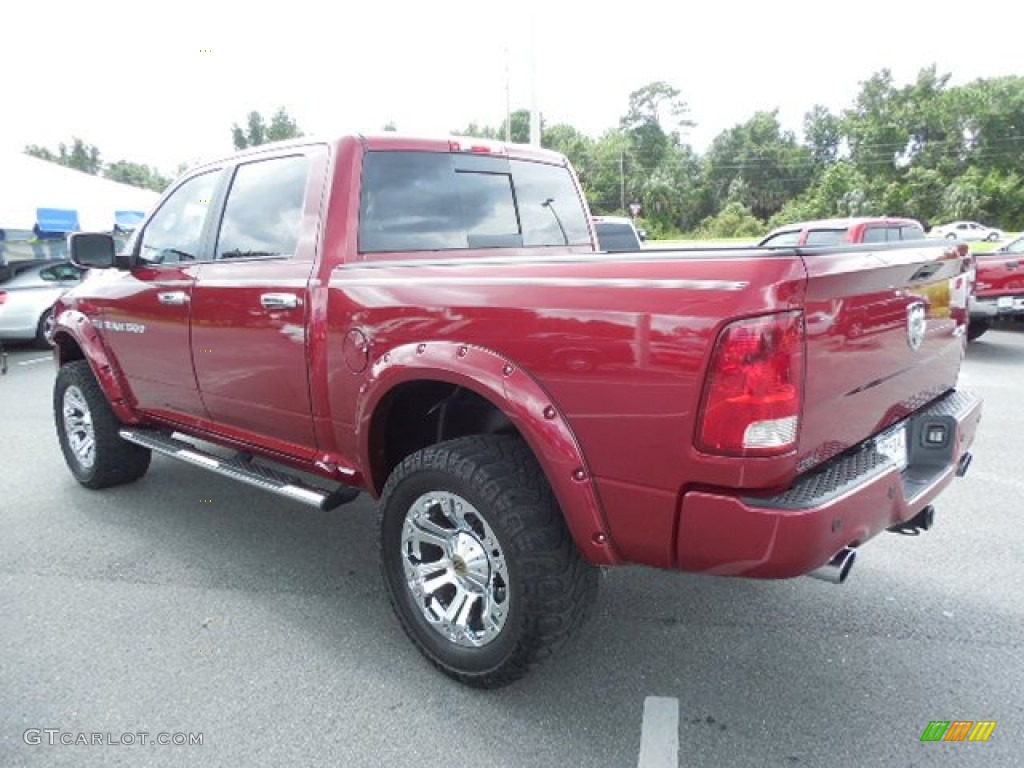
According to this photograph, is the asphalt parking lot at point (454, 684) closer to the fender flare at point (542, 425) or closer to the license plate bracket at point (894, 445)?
the fender flare at point (542, 425)

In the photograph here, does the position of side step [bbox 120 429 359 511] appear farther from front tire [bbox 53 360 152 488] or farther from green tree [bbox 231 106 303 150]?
green tree [bbox 231 106 303 150]

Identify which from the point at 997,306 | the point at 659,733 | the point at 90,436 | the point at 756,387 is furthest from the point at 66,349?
the point at 997,306

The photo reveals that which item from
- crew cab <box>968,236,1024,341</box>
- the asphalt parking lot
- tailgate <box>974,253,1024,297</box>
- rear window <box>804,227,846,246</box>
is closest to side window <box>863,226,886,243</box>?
rear window <box>804,227,846,246</box>

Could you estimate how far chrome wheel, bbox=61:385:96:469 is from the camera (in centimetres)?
463

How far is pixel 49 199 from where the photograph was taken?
15.4 metres

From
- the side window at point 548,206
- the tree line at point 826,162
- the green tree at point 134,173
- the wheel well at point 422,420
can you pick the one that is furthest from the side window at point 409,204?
the green tree at point 134,173

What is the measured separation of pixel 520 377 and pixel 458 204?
1394 millimetres

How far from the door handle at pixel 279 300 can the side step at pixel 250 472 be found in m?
0.76

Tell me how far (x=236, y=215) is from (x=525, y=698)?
2.51m

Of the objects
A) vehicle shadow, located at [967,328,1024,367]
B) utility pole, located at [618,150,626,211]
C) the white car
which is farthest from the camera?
utility pole, located at [618,150,626,211]

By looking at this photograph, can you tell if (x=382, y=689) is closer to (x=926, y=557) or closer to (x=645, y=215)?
(x=926, y=557)

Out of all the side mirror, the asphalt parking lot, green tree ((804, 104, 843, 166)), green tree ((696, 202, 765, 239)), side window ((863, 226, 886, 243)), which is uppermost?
green tree ((804, 104, 843, 166))

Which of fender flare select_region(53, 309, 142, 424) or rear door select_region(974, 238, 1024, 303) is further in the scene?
rear door select_region(974, 238, 1024, 303)

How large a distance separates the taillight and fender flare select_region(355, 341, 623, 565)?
17.2 inches
